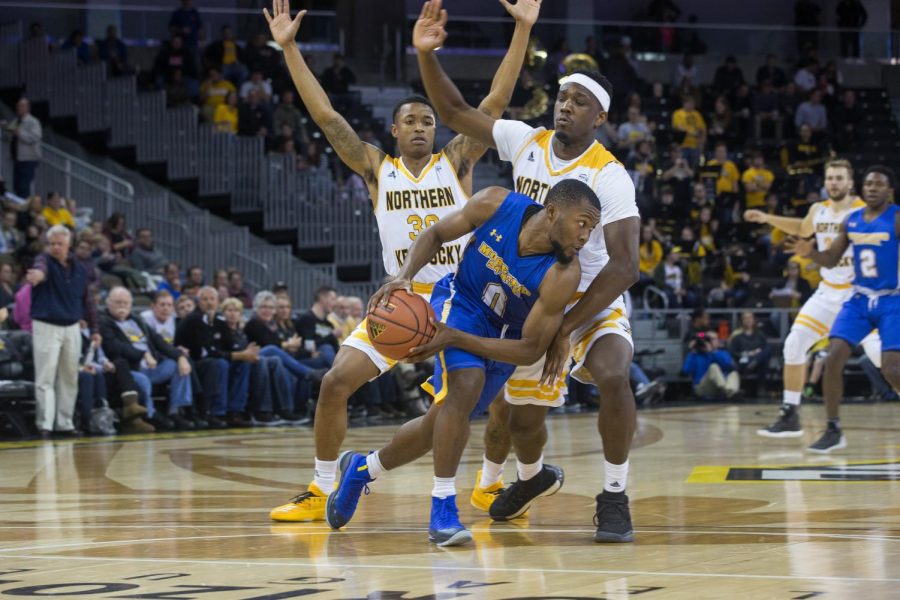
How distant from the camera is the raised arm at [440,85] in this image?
276 inches

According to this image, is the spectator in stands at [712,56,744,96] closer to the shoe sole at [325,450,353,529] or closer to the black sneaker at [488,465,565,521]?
the black sneaker at [488,465,565,521]

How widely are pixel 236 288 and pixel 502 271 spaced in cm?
1063

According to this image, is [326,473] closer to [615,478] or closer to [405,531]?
[405,531]

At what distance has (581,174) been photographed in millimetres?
6895

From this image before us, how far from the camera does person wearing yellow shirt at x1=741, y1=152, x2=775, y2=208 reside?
23.2 metres

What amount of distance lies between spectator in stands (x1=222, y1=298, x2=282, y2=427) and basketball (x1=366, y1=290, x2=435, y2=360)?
8.71 m

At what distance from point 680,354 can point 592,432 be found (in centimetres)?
550

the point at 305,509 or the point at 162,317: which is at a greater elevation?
the point at 162,317

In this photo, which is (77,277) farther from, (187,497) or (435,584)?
(435,584)

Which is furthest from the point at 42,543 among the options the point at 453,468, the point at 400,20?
the point at 400,20

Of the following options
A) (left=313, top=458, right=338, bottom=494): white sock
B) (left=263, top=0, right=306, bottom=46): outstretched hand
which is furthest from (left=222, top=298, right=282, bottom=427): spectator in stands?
(left=313, top=458, right=338, bottom=494): white sock

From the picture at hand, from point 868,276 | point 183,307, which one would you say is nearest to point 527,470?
point 868,276

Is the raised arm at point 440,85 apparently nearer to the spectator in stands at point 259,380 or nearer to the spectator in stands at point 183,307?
the spectator in stands at point 259,380

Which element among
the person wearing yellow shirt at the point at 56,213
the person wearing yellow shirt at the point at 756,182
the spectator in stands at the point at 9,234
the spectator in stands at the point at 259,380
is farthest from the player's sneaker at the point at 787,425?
the person wearing yellow shirt at the point at 756,182
